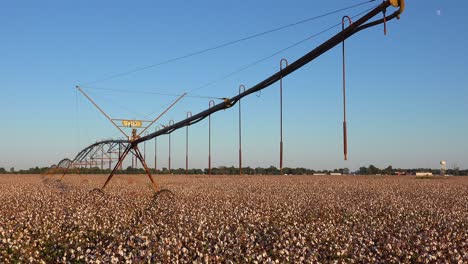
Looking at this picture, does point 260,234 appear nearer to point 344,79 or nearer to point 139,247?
point 139,247

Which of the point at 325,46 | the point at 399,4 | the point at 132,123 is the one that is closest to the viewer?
the point at 399,4

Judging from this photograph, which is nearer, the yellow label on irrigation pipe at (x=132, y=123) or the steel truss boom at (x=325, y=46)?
the steel truss boom at (x=325, y=46)

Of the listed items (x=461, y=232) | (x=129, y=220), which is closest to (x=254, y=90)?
(x=129, y=220)

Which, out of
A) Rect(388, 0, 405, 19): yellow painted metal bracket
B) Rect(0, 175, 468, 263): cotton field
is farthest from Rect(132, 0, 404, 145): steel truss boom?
Rect(0, 175, 468, 263): cotton field

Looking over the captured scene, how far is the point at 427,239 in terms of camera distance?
36.8 ft

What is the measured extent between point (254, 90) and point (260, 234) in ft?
15.8

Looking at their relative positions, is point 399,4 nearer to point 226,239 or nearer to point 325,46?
point 325,46

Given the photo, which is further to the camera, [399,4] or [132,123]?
[132,123]

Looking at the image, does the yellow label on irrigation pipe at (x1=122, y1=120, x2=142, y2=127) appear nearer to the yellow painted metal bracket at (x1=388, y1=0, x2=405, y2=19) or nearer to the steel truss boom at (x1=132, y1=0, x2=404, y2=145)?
the steel truss boom at (x1=132, y1=0, x2=404, y2=145)

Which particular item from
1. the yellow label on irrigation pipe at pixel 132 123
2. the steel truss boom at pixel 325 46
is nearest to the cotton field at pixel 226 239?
the steel truss boom at pixel 325 46

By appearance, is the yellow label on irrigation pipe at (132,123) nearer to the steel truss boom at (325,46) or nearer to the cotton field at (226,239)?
the cotton field at (226,239)

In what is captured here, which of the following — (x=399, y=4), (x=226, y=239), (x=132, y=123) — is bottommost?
(x=226, y=239)

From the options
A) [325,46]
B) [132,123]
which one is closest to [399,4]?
[325,46]

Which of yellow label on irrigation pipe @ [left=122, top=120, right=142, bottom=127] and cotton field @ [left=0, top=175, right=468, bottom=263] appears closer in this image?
cotton field @ [left=0, top=175, right=468, bottom=263]
